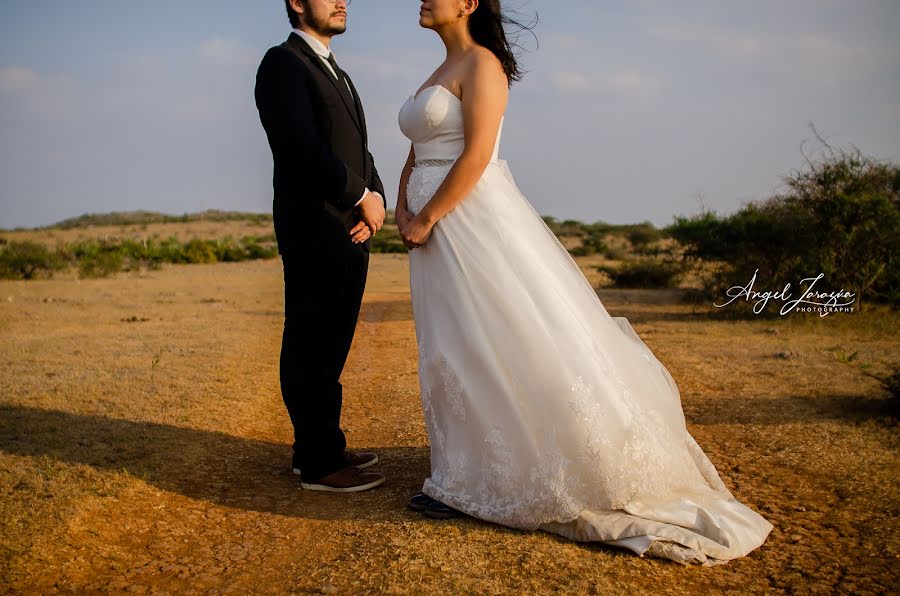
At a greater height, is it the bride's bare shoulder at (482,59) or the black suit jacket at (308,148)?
the bride's bare shoulder at (482,59)

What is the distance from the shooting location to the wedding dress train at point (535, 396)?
10.6ft

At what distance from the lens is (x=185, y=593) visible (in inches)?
114

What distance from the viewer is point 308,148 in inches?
142

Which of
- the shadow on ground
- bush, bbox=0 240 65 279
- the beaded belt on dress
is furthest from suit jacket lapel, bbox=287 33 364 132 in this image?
bush, bbox=0 240 65 279

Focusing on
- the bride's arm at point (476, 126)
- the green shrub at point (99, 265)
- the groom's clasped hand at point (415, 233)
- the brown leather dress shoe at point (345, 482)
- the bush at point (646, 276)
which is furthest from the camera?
the green shrub at point (99, 265)

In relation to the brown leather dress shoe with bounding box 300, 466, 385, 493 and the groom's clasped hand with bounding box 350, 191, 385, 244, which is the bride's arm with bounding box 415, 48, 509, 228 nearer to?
the groom's clasped hand with bounding box 350, 191, 385, 244

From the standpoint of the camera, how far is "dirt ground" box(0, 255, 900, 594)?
2988mm

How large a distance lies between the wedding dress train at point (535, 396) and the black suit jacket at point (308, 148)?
14.8 inches

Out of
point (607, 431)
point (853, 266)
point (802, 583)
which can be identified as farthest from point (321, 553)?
point (853, 266)

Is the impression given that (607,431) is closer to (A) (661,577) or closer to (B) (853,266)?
(A) (661,577)

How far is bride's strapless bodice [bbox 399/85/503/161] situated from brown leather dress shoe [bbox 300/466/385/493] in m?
1.66

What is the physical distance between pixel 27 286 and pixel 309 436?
14.7 metres

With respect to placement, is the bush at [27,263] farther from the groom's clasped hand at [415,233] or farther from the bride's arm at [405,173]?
the groom's clasped hand at [415,233]

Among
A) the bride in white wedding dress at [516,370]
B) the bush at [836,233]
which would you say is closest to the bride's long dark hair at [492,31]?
the bride in white wedding dress at [516,370]
